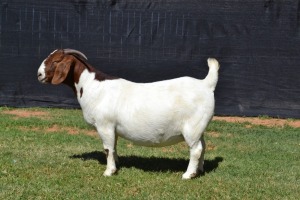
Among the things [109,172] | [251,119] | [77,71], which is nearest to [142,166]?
[109,172]

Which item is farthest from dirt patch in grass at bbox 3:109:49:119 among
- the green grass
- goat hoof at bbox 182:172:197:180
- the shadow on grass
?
goat hoof at bbox 182:172:197:180

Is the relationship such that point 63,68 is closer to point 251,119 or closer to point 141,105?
point 141,105

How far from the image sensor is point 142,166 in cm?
767

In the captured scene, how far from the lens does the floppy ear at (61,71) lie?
7.11m

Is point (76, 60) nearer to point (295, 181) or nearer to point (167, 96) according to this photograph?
point (167, 96)

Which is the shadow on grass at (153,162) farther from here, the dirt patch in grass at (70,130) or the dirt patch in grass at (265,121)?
the dirt patch in grass at (265,121)

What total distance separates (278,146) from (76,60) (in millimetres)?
3773

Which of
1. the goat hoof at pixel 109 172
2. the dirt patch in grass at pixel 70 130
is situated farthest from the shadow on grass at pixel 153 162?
the dirt patch in grass at pixel 70 130

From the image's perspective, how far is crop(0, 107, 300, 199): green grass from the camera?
645 centimetres

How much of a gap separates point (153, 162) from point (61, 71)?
1.79 meters

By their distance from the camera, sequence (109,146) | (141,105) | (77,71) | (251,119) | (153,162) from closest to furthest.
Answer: (141,105) → (109,146) → (77,71) → (153,162) → (251,119)

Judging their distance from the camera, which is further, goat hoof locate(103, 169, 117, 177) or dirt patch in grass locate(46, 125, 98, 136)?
dirt patch in grass locate(46, 125, 98, 136)

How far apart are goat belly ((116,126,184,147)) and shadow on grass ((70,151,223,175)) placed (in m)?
0.65

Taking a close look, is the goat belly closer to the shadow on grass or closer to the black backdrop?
the shadow on grass
